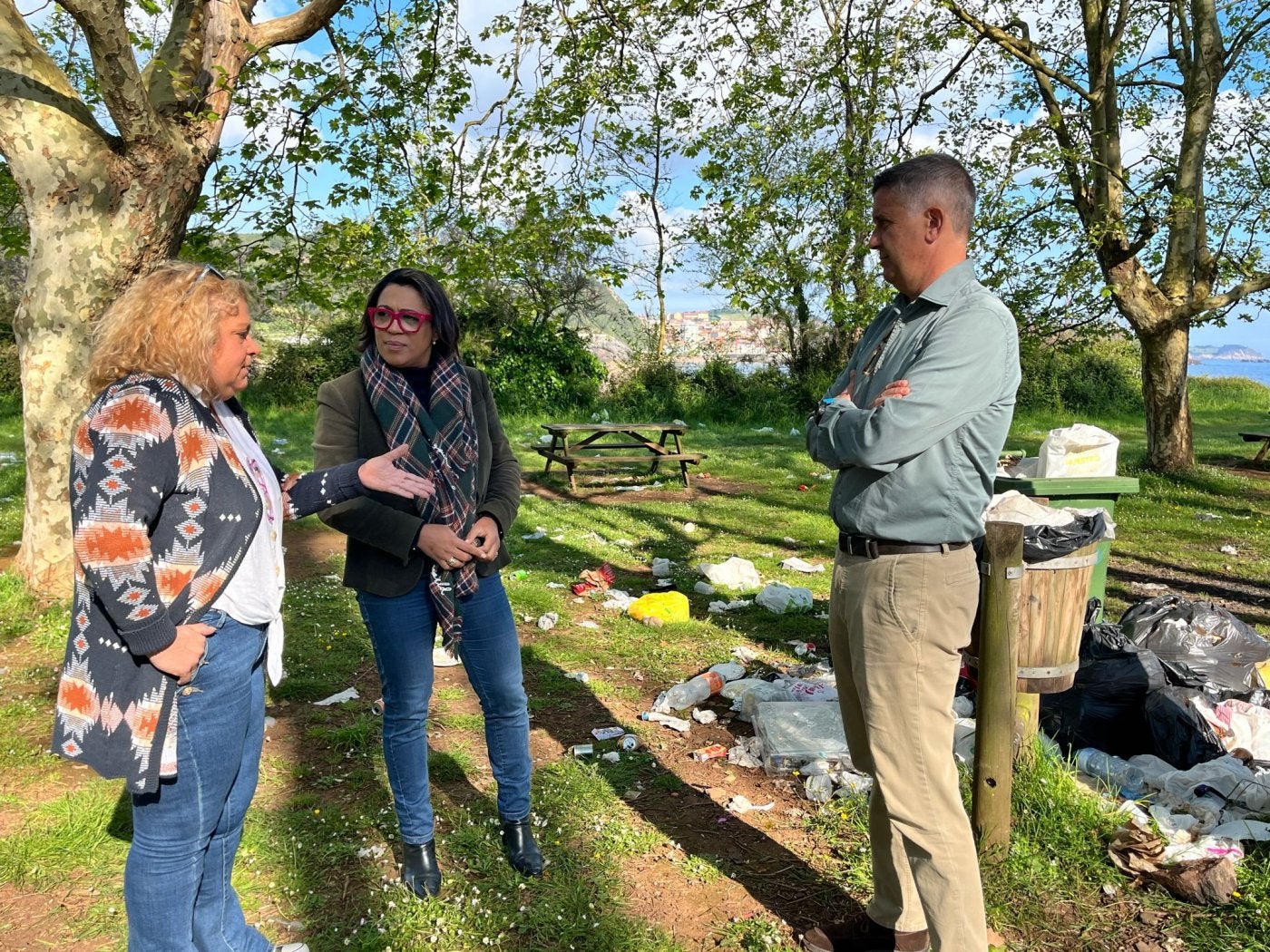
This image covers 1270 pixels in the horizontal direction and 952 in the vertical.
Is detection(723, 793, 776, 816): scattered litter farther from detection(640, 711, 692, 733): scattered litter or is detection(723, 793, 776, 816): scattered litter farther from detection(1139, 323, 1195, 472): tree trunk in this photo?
detection(1139, 323, 1195, 472): tree trunk

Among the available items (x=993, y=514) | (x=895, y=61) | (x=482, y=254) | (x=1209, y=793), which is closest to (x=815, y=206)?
(x=895, y=61)

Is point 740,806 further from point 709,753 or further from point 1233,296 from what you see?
point 1233,296

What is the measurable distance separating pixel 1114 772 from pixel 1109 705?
364 mm

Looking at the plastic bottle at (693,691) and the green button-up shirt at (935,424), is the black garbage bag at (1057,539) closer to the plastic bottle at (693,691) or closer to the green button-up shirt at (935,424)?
the green button-up shirt at (935,424)

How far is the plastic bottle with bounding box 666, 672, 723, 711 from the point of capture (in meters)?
4.60

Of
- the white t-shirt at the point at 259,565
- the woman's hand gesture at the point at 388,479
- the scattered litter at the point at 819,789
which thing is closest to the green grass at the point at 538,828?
the scattered litter at the point at 819,789

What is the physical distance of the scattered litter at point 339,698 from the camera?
4680 mm

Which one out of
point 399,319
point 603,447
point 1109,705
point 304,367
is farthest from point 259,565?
point 304,367

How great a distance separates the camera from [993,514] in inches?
147

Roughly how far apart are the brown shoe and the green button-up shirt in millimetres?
1245

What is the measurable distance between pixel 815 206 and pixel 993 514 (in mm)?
6959

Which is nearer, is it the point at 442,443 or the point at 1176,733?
the point at 442,443

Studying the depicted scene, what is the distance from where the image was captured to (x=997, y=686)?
2902mm

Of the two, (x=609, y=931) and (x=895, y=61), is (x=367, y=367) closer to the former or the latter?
(x=609, y=931)
